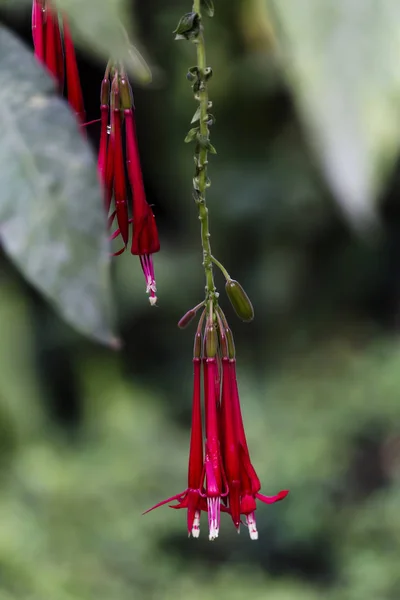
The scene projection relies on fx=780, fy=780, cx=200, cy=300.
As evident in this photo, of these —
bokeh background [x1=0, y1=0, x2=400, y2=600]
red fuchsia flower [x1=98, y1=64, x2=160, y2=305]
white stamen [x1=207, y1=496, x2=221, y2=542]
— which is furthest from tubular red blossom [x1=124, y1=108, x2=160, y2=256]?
bokeh background [x1=0, y1=0, x2=400, y2=600]

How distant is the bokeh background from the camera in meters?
1.70

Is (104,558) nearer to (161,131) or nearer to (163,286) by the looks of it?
(163,286)

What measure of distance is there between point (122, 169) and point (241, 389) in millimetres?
1705

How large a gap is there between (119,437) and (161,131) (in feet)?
2.72

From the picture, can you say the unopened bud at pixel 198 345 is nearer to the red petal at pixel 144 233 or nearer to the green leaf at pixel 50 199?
the red petal at pixel 144 233

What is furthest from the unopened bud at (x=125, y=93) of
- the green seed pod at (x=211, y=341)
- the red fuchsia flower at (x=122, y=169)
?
the green seed pod at (x=211, y=341)

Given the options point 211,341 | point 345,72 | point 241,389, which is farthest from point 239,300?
point 241,389

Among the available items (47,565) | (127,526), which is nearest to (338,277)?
(127,526)

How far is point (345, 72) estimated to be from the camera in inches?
3.8

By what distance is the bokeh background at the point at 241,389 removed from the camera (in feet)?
5.57

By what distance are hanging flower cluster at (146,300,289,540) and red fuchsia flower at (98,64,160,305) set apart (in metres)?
0.06

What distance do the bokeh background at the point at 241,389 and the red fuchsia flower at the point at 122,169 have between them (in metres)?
1.16

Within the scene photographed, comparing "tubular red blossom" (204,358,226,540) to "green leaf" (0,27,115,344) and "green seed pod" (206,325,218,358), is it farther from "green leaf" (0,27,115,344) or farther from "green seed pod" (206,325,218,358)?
"green leaf" (0,27,115,344)

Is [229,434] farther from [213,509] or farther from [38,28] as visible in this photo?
[38,28]
